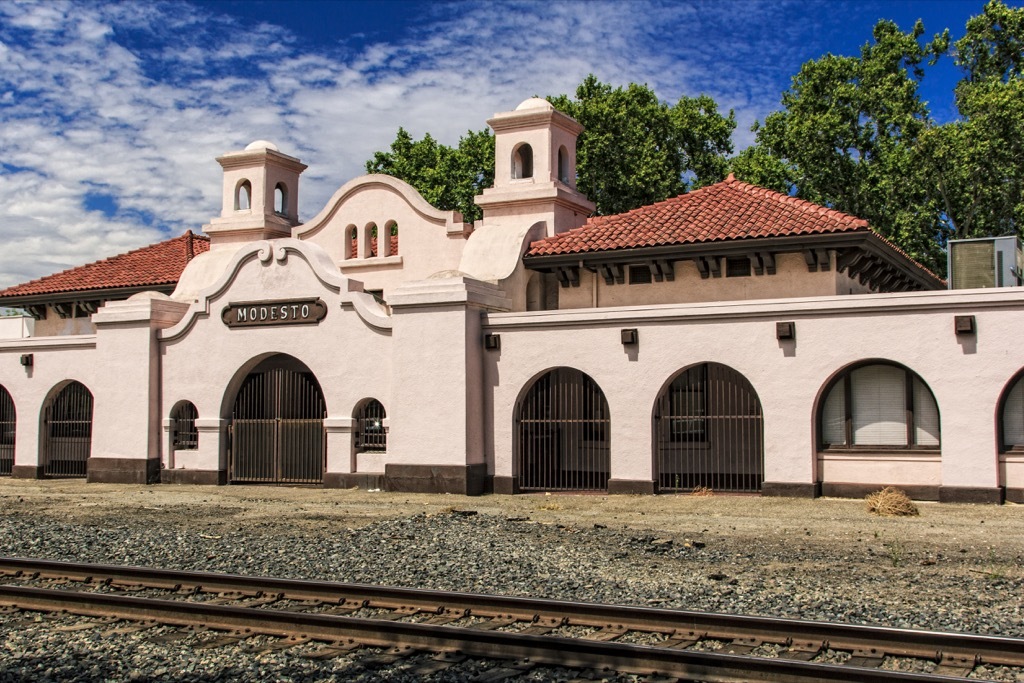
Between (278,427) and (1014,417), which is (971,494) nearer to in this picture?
(1014,417)

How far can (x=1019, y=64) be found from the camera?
40.8 metres

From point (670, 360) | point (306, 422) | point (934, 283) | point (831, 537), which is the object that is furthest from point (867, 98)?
point (831, 537)

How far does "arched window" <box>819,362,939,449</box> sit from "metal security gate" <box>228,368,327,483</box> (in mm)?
10496

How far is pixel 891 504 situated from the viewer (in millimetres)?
16125

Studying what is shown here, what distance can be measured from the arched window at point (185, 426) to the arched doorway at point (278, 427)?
116 cm

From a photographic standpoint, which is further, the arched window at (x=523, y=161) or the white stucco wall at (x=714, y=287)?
the arched window at (x=523, y=161)

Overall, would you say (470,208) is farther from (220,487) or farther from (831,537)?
(831,537)

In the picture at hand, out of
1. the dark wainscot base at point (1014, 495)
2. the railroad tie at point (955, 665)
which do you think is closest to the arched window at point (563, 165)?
the dark wainscot base at point (1014, 495)

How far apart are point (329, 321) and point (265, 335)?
5.65 ft

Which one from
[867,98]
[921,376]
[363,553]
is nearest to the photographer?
[363,553]

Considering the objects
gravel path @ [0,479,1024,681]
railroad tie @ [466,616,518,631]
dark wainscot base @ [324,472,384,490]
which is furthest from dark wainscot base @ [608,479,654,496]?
railroad tie @ [466,616,518,631]

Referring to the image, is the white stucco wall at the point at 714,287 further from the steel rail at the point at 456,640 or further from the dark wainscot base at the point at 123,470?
the steel rail at the point at 456,640

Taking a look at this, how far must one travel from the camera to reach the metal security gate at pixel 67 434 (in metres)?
26.1

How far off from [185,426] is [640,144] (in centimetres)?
2725
